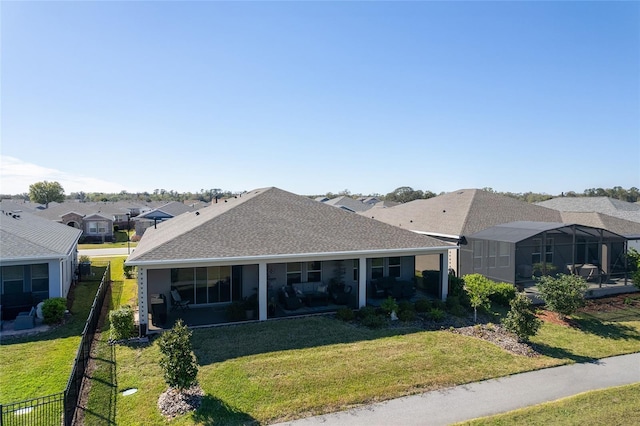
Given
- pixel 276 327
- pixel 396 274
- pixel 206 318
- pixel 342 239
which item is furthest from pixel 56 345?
pixel 396 274

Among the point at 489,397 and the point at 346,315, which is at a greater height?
the point at 346,315

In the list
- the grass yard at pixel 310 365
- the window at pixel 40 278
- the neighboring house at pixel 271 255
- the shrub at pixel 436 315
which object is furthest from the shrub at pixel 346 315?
the window at pixel 40 278

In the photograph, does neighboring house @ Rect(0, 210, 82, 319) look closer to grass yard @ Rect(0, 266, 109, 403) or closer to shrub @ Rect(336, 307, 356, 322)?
grass yard @ Rect(0, 266, 109, 403)

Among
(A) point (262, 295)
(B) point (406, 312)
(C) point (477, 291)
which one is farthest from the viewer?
(C) point (477, 291)

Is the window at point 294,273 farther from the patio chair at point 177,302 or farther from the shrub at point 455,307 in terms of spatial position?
the shrub at point 455,307

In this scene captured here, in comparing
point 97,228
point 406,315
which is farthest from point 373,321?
point 97,228

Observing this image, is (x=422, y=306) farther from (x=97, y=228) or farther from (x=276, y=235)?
(x=97, y=228)

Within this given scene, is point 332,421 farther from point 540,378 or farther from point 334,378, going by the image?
point 540,378
